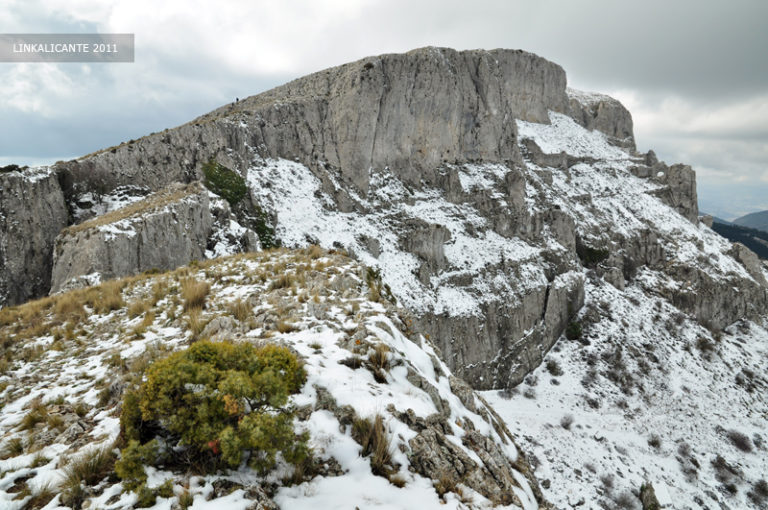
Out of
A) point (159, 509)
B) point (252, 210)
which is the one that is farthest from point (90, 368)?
point (252, 210)

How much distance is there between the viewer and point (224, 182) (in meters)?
31.2

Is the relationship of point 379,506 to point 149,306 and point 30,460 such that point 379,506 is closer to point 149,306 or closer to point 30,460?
point 30,460

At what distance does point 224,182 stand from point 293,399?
3111 cm

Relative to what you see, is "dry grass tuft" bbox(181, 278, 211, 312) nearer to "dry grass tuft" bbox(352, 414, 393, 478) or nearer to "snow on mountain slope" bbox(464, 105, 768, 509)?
"dry grass tuft" bbox(352, 414, 393, 478)

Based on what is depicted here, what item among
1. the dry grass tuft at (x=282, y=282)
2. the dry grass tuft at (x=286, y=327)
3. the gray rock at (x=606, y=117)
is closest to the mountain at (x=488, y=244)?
the dry grass tuft at (x=282, y=282)

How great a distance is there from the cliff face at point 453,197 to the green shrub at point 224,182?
1118 mm

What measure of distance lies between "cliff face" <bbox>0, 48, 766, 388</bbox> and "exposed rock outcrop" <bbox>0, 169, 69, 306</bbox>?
1.66 metres

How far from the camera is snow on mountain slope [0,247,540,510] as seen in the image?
3547mm

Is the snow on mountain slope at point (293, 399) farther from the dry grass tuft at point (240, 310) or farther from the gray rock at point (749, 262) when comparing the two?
the gray rock at point (749, 262)

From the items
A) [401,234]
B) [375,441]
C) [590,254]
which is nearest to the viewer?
[375,441]

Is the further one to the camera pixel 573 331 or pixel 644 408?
pixel 573 331

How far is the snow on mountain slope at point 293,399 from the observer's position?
3.55 m

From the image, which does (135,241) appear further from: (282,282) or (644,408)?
(644,408)

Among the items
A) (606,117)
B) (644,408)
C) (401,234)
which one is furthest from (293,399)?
(606,117)
